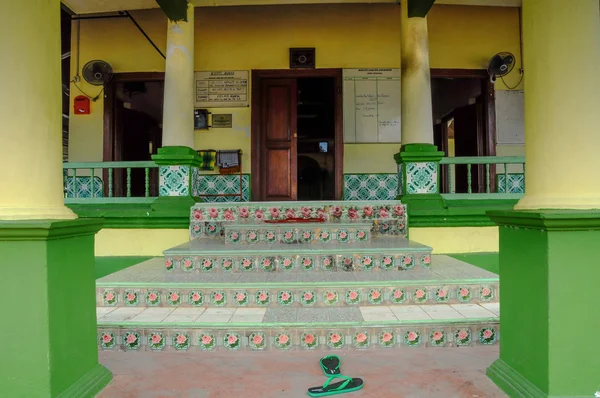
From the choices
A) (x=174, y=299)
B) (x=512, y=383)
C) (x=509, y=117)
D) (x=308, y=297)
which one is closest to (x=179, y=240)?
(x=174, y=299)

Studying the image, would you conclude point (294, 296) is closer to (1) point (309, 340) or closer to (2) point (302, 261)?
(1) point (309, 340)

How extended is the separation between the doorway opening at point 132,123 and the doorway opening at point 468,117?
4737 millimetres

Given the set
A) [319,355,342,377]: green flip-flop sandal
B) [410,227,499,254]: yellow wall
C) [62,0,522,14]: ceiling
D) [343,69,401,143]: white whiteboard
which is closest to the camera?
[319,355,342,377]: green flip-flop sandal

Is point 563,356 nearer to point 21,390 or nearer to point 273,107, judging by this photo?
point 21,390

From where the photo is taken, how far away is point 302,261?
130 inches

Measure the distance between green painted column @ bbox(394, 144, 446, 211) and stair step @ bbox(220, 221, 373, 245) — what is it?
80 centimetres

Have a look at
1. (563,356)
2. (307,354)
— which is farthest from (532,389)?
(307,354)

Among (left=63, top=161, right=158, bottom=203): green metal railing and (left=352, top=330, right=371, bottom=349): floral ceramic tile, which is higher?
(left=63, top=161, right=158, bottom=203): green metal railing

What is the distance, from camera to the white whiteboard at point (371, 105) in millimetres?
6012

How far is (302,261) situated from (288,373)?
1.31 m

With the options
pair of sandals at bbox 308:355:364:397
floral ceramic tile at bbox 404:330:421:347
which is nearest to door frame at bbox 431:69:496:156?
floral ceramic tile at bbox 404:330:421:347

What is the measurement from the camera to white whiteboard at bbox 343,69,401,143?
6012 millimetres

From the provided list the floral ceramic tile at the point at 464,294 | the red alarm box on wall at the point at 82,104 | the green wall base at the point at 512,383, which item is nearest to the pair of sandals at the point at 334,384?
the green wall base at the point at 512,383

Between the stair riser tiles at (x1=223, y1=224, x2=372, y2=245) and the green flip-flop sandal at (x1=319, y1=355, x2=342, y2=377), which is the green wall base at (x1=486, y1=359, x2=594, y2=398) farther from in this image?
the stair riser tiles at (x1=223, y1=224, x2=372, y2=245)
